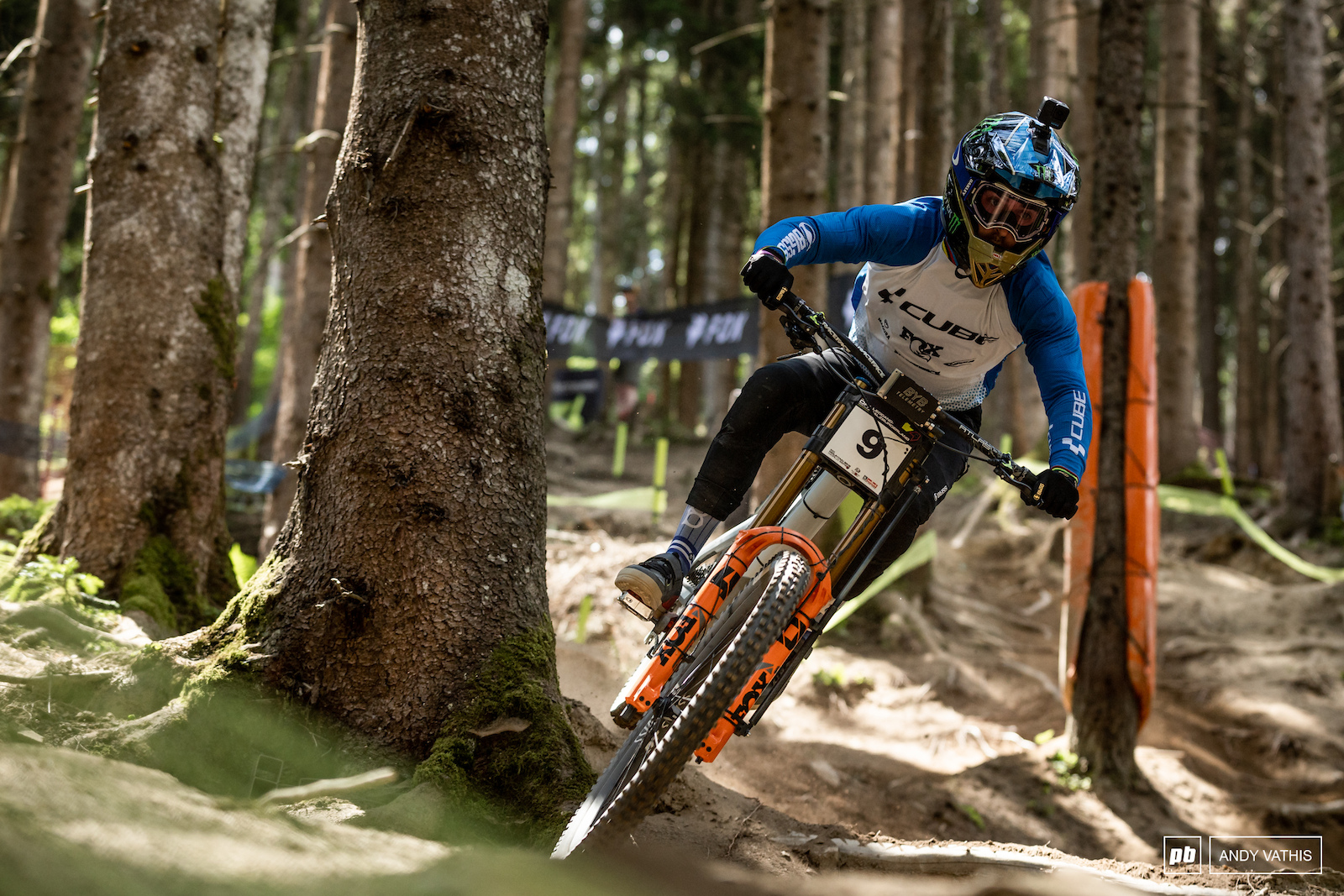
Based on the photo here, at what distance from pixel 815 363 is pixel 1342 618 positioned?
7849 mm

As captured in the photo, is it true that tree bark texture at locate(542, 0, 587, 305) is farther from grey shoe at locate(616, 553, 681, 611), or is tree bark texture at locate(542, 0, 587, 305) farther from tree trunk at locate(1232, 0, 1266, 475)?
tree trunk at locate(1232, 0, 1266, 475)

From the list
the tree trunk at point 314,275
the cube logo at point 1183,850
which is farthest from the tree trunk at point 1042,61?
Result: the cube logo at point 1183,850

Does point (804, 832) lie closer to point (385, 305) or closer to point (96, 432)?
point (385, 305)

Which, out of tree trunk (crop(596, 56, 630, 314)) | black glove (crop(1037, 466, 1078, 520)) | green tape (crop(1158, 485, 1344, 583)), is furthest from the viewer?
tree trunk (crop(596, 56, 630, 314))

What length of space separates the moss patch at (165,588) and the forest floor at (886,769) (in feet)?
1.23

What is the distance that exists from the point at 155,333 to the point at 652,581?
3.40 metres

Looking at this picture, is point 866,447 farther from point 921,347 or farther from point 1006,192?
point 1006,192

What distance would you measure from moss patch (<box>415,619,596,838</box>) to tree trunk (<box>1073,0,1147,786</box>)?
4658 millimetres

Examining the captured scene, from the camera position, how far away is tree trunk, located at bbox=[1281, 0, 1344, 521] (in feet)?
39.1

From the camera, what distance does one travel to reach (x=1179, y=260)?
41.3ft

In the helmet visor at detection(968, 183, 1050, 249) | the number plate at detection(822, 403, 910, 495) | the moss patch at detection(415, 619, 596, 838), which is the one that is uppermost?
the helmet visor at detection(968, 183, 1050, 249)

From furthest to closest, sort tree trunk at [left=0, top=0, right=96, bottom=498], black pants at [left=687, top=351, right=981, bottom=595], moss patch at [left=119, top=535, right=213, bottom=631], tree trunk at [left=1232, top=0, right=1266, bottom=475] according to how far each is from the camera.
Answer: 1. tree trunk at [left=1232, top=0, right=1266, bottom=475]
2. tree trunk at [left=0, top=0, right=96, bottom=498]
3. moss patch at [left=119, top=535, right=213, bottom=631]
4. black pants at [left=687, top=351, right=981, bottom=595]

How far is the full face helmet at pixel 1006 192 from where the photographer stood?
326 cm

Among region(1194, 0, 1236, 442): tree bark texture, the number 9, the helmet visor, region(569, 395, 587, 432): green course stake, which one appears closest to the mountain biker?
the helmet visor
